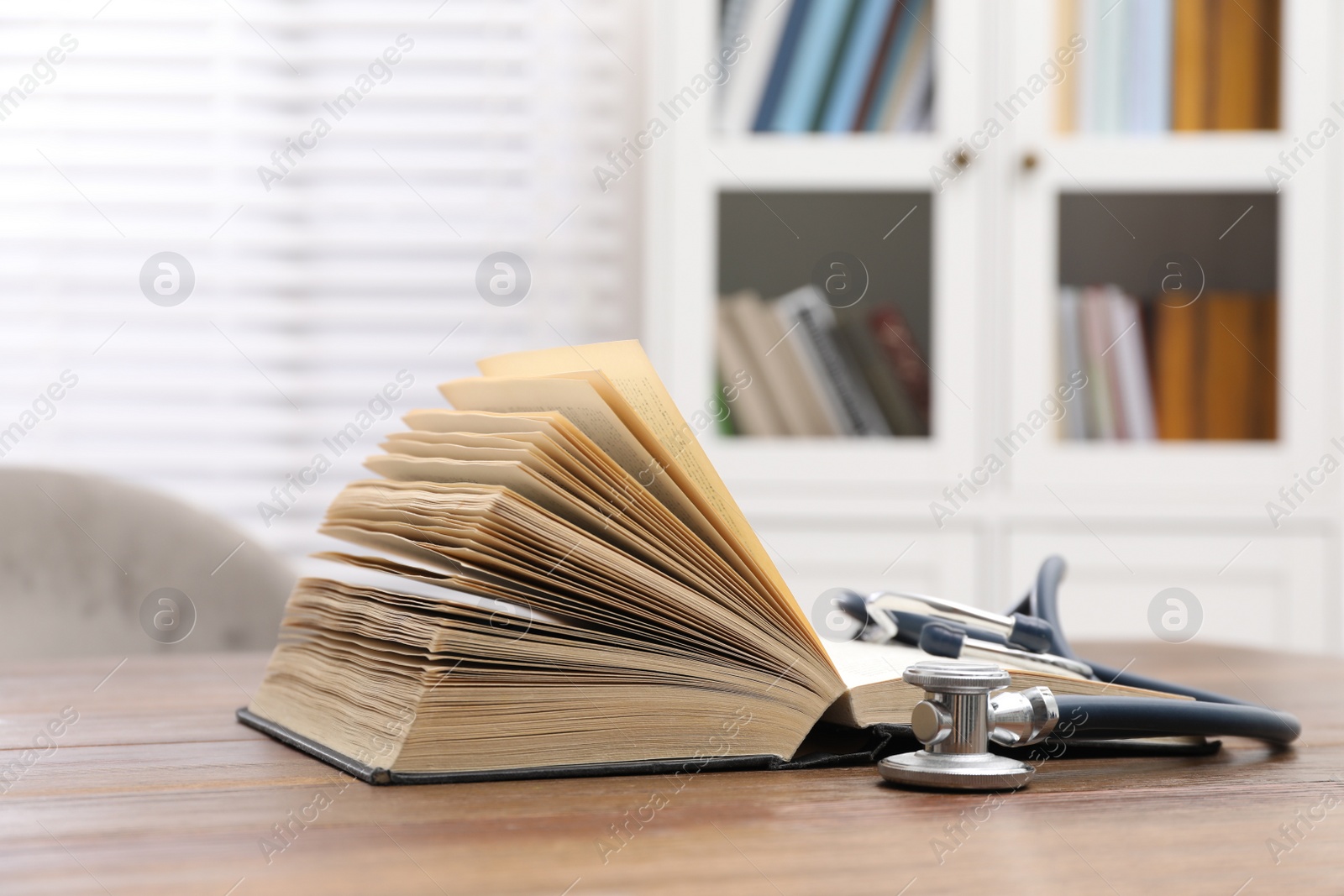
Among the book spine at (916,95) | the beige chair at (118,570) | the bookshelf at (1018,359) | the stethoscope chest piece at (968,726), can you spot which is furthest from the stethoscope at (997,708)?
the book spine at (916,95)

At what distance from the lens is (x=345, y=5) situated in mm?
2229

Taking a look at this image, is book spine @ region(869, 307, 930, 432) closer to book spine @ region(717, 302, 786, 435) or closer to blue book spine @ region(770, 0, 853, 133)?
book spine @ region(717, 302, 786, 435)

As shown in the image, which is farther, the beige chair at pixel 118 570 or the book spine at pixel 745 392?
the book spine at pixel 745 392

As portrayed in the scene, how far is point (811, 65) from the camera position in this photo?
192 cm

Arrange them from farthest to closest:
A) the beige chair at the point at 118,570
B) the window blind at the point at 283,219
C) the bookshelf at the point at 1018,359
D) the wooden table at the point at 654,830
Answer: the window blind at the point at 283,219 < the bookshelf at the point at 1018,359 < the beige chair at the point at 118,570 < the wooden table at the point at 654,830

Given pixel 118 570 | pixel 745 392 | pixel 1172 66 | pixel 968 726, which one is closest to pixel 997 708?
pixel 968 726

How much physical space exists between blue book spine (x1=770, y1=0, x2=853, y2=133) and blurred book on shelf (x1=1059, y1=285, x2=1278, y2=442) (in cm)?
49

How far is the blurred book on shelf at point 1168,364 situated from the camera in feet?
6.16

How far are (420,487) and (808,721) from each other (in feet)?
0.75

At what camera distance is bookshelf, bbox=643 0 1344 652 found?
1.81 m

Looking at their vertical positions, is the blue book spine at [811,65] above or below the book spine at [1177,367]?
above

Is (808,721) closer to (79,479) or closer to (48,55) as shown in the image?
(79,479)

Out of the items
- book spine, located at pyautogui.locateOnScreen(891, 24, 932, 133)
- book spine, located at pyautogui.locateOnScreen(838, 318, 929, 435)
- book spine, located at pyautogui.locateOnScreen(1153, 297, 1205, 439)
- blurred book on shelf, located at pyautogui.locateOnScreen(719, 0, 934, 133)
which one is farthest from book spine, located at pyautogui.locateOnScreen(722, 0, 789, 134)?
book spine, located at pyautogui.locateOnScreen(1153, 297, 1205, 439)

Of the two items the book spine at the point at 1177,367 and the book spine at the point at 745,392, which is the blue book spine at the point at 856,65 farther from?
the book spine at the point at 1177,367
